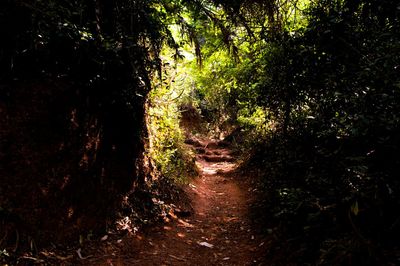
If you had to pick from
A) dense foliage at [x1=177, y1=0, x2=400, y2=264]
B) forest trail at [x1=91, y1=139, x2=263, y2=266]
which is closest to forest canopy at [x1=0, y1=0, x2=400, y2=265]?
dense foliage at [x1=177, y1=0, x2=400, y2=264]

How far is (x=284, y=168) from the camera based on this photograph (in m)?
6.02

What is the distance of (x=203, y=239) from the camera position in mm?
5566

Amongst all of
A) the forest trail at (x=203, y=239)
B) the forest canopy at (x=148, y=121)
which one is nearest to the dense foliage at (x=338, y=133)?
the forest canopy at (x=148, y=121)

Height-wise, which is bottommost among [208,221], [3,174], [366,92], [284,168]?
[208,221]

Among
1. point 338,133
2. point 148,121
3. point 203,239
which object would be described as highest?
point 148,121

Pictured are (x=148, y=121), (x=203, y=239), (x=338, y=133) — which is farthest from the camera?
(x=148, y=121)

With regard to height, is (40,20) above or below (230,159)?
above

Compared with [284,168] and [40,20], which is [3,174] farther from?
[284,168]

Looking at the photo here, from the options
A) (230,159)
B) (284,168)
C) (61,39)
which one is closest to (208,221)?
(284,168)

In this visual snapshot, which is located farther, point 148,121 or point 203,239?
point 148,121

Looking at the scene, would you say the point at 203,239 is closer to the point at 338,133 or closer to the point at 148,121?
the point at 148,121

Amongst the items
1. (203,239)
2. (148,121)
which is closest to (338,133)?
(203,239)

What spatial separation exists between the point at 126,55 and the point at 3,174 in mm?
2922

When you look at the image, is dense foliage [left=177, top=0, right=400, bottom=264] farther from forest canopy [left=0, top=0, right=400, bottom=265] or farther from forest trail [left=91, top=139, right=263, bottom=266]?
forest trail [left=91, top=139, right=263, bottom=266]
